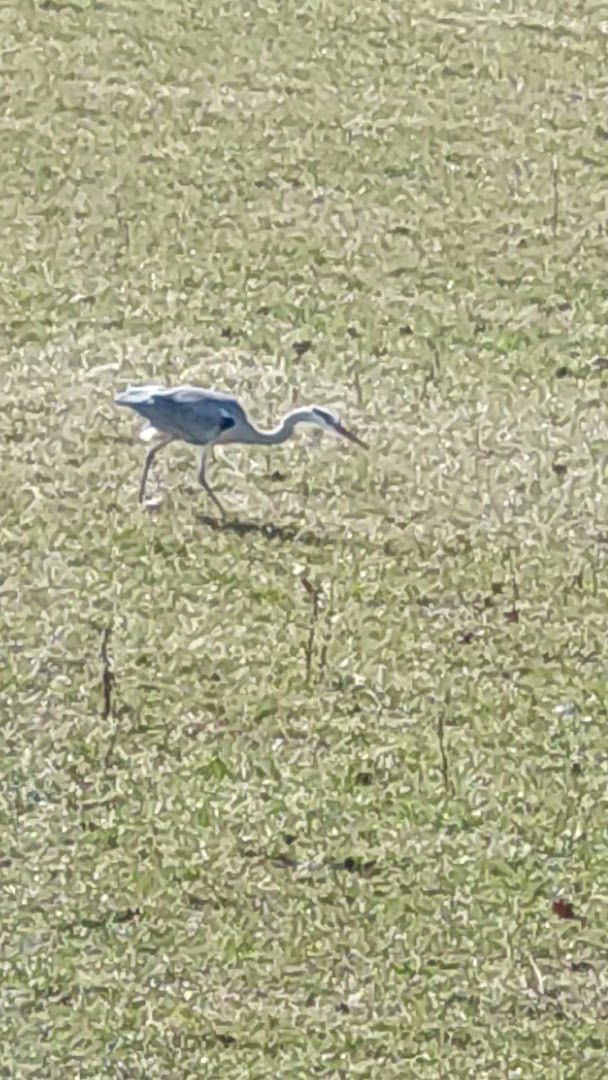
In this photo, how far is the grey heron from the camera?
24.9 ft

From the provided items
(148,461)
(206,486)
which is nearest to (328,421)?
(206,486)

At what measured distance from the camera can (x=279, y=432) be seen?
788 centimetres

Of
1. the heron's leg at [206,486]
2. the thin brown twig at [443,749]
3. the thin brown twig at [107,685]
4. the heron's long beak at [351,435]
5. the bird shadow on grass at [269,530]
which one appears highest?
the heron's long beak at [351,435]

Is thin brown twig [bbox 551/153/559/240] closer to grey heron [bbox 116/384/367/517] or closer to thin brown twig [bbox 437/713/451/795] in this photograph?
grey heron [bbox 116/384/367/517]

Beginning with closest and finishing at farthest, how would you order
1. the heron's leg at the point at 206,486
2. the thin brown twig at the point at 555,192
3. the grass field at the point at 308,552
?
the grass field at the point at 308,552
the heron's leg at the point at 206,486
the thin brown twig at the point at 555,192

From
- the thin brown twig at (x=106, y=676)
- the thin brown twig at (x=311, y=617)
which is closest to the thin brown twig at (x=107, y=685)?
the thin brown twig at (x=106, y=676)

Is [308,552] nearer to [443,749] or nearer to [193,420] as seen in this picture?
[193,420]

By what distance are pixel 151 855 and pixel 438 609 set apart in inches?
58.9

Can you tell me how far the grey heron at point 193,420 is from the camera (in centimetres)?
759

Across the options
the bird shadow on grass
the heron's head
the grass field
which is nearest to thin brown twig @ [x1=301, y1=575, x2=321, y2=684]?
the grass field

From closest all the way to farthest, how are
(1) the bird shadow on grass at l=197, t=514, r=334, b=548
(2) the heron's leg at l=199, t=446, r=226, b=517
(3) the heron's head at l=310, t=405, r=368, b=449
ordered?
(1) the bird shadow on grass at l=197, t=514, r=334, b=548, (2) the heron's leg at l=199, t=446, r=226, b=517, (3) the heron's head at l=310, t=405, r=368, b=449

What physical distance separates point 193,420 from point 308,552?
489mm

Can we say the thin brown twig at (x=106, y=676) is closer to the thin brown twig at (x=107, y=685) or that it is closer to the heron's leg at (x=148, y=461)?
the thin brown twig at (x=107, y=685)

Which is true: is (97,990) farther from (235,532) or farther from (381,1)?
(381,1)
